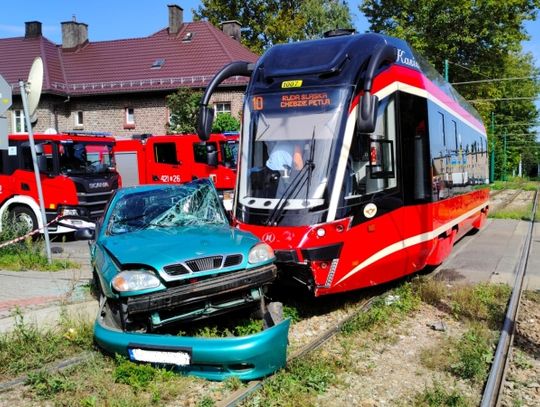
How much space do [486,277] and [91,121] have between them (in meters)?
27.4

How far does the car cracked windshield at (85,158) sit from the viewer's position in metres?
14.6

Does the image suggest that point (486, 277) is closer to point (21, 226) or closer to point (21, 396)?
point (21, 396)

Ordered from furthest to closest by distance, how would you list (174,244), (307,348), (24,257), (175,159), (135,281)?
(175,159) < (24,257) < (307,348) < (174,244) < (135,281)

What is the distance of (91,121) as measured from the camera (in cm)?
3291

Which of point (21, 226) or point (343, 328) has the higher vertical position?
point (21, 226)

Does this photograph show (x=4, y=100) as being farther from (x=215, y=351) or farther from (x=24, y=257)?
(x=215, y=351)

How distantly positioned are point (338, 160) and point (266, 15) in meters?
38.3

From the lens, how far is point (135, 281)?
521 cm

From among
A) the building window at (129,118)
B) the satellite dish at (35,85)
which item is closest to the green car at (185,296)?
the satellite dish at (35,85)

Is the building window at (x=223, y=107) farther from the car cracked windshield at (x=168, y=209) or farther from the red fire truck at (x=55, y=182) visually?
the car cracked windshield at (x=168, y=209)

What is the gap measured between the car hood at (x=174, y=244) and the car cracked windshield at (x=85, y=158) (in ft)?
28.8

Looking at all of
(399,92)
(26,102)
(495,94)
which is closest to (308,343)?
(399,92)

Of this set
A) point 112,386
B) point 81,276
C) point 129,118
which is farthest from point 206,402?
point 129,118

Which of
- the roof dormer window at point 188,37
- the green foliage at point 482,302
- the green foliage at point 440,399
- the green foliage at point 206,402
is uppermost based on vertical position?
the roof dormer window at point 188,37
